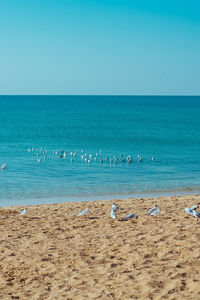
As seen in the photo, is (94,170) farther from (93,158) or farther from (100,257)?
(100,257)

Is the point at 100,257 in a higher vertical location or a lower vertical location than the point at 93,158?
lower

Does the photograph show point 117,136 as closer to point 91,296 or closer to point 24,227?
point 24,227

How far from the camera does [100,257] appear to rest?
332 inches

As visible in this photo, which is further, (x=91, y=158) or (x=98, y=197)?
(x=91, y=158)

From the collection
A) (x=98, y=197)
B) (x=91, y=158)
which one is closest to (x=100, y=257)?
(x=98, y=197)

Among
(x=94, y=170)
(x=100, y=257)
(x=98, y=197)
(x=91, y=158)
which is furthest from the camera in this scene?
(x=91, y=158)

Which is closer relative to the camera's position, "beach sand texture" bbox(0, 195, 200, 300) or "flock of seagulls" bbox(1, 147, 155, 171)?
"beach sand texture" bbox(0, 195, 200, 300)

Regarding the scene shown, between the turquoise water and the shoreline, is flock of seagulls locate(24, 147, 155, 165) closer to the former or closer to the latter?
the turquoise water

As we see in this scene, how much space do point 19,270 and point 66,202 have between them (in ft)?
26.4

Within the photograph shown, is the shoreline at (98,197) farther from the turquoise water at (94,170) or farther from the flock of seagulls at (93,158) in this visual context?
the flock of seagulls at (93,158)

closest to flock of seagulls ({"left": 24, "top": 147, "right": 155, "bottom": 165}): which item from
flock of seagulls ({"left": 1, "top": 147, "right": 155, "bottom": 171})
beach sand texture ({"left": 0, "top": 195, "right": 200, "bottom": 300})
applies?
flock of seagulls ({"left": 1, "top": 147, "right": 155, "bottom": 171})

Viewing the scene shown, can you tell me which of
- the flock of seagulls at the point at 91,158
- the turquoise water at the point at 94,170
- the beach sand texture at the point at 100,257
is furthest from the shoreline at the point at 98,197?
the flock of seagulls at the point at 91,158

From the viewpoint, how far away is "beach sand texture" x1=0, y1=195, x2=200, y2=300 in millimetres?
6849

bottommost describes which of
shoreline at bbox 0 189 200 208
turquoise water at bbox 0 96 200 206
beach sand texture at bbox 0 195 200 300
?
beach sand texture at bbox 0 195 200 300
